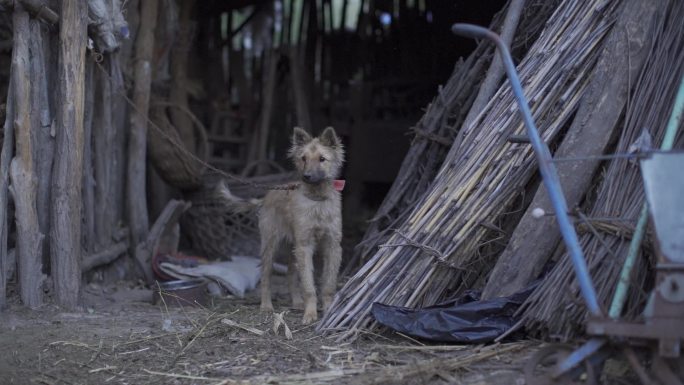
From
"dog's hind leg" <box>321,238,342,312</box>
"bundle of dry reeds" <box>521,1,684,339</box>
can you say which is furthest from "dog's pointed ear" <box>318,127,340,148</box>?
"bundle of dry reeds" <box>521,1,684,339</box>

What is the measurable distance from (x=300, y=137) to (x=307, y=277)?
3.75 feet

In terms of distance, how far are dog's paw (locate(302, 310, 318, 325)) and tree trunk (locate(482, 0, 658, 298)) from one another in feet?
4.54

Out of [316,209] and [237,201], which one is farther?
[237,201]

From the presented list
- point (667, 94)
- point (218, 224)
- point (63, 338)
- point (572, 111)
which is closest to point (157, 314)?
point (63, 338)

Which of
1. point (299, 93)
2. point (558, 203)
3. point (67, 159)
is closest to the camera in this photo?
point (558, 203)

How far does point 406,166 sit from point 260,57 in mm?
4397

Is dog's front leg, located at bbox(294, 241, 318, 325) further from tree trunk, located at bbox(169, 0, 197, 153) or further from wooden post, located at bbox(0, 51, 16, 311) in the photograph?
tree trunk, located at bbox(169, 0, 197, 153)

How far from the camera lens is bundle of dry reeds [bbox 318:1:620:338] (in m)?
5.18

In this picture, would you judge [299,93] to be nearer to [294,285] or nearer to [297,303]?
[294,285]

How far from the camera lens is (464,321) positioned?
4.73 meters

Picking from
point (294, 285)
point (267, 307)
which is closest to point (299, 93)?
→ point (294, 285)

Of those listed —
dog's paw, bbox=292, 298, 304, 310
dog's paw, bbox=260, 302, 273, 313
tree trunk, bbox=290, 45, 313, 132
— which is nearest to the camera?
dog's paw, bbox=260, 302, 273, 313

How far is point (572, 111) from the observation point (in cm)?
522

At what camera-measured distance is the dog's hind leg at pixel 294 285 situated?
6621 mm
